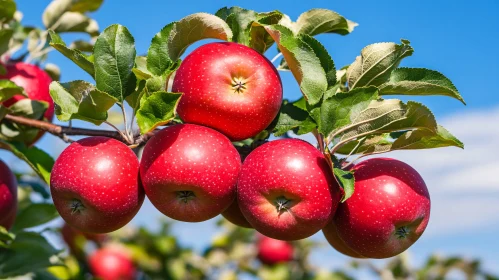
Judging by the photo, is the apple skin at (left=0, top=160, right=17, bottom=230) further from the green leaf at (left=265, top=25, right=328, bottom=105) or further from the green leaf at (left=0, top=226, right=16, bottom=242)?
the green leaf at (left=265, top=25, right=328, bottom=105)

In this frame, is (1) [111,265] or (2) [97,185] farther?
(1) [111,265]

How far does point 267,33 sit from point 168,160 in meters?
0.52

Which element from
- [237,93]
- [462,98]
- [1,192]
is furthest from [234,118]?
[1,192]

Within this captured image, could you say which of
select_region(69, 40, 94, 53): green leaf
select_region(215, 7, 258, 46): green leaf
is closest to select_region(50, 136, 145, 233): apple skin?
select_region(215, 7, 258, 46): green leaf

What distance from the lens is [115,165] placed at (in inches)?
68.4

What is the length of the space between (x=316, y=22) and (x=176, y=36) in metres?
0.49

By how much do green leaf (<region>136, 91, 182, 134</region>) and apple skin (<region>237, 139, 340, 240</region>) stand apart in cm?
26

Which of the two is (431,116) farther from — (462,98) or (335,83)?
(335,83)

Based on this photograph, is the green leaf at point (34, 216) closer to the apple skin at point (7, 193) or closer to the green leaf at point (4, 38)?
the apple skin at point (7, 193)

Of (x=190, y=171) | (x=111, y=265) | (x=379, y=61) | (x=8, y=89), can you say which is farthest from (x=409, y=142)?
(x=111, y=265)

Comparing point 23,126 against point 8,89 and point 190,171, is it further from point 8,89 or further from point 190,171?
point 190,171

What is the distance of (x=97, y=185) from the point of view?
1.72 meters

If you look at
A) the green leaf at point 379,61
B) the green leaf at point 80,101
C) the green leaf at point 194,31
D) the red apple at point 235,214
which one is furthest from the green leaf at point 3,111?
the green leaf at point 379,61

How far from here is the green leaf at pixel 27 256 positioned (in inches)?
108
